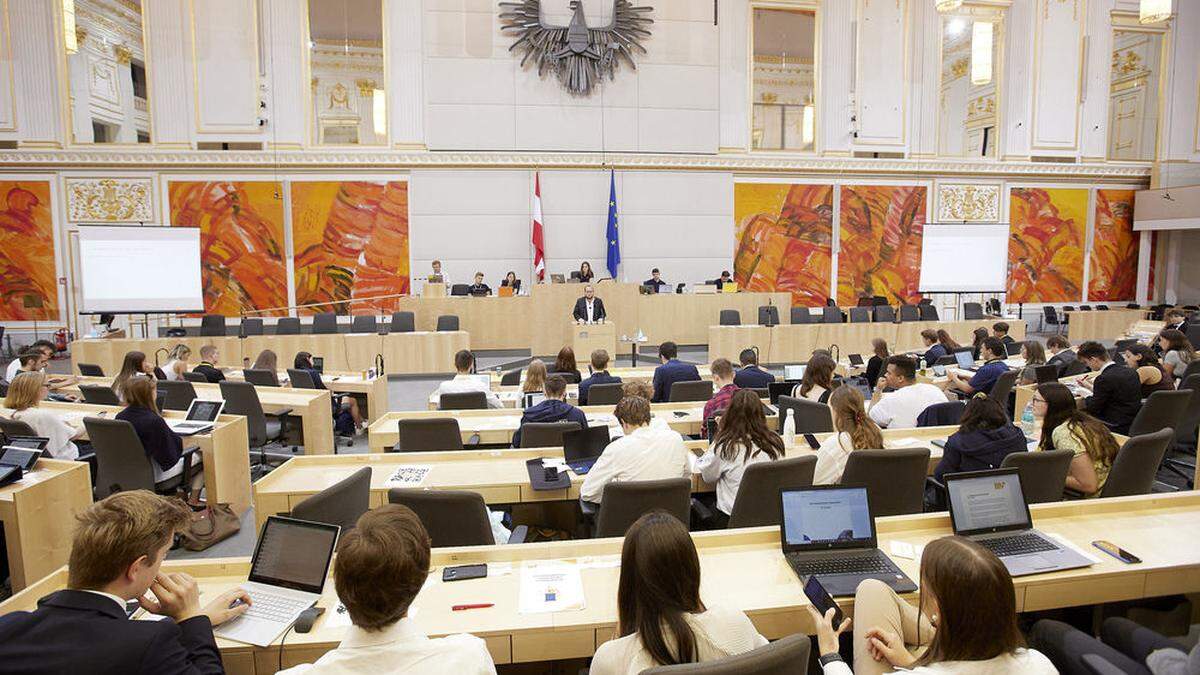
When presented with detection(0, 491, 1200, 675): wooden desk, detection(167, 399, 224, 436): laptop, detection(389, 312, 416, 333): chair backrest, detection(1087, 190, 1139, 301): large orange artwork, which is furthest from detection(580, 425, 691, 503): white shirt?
detection(1087, 190, 1139, 301): large orange artwork

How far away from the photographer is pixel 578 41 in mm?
13422

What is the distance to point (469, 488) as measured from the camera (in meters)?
3.68

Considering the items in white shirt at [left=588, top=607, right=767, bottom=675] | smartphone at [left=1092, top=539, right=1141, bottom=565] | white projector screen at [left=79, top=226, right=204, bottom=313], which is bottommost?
smartphone at [left=1092, top=539, right=1141, bottom=565]

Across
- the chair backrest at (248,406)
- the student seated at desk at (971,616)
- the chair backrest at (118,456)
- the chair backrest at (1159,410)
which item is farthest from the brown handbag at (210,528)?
the chair backrest at (1159,410)

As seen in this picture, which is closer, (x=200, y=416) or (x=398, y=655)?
(x=398, y=655)

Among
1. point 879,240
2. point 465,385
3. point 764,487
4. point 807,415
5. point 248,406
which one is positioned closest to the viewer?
point 764,487

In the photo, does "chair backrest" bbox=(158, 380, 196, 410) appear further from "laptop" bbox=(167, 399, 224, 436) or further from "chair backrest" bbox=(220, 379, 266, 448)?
"laptop" bbox=(167, 399, 224, 436)

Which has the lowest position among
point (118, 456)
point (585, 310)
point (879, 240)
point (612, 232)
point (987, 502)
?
point (118, 456)

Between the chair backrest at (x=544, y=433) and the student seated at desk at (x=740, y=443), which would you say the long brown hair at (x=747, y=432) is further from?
the chair backrest at (x=544, y=433)

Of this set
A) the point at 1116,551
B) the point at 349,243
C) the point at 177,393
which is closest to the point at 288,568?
the point at 1116,551

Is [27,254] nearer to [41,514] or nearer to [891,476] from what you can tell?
[41,514]

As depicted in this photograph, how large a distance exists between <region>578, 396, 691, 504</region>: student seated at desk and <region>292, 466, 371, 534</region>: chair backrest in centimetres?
113

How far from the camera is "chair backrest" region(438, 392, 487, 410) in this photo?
5.76 meters

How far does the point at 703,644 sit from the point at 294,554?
1565mm
